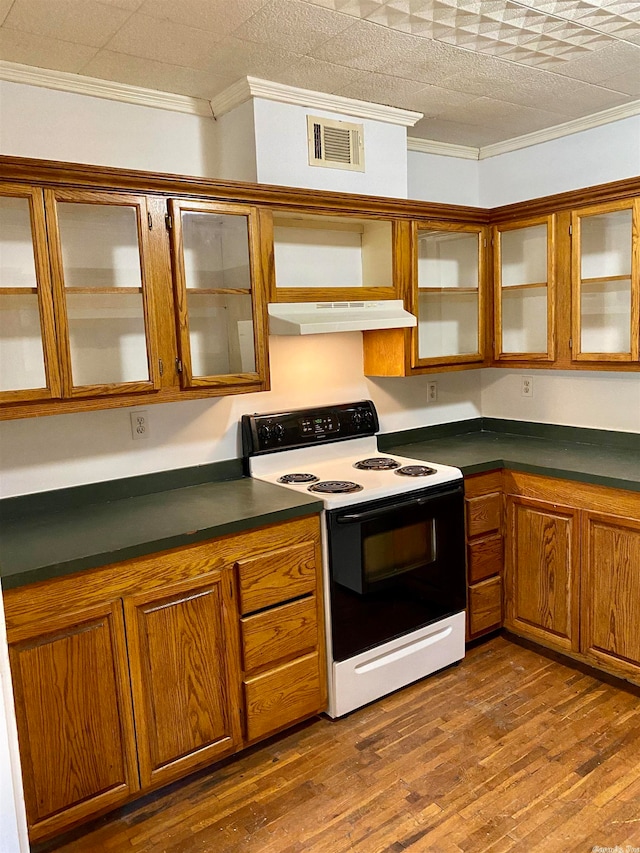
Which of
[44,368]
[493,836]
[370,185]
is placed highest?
[370,185]

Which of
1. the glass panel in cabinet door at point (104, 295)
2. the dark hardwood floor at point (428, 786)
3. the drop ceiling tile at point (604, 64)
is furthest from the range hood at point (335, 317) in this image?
the dark hardwood floor at point (428, 786)

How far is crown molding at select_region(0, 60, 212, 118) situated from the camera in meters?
2.28

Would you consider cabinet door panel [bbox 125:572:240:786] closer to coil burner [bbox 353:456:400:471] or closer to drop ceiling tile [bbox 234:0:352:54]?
coil burner [bbox 353:456:400:471]

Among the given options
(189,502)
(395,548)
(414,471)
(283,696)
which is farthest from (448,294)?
(283,696)

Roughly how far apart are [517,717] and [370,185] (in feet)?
7.67

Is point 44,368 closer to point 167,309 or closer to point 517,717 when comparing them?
point 167,309

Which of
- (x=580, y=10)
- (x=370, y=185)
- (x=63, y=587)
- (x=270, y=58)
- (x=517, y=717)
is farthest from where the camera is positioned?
(x=370, y=185)

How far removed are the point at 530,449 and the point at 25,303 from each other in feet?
7.74

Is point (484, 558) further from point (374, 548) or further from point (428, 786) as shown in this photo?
point (428, 786)

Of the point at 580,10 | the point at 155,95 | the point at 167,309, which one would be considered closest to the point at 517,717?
the point at 167,309

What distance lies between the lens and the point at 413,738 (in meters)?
2.45

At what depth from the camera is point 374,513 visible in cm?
254

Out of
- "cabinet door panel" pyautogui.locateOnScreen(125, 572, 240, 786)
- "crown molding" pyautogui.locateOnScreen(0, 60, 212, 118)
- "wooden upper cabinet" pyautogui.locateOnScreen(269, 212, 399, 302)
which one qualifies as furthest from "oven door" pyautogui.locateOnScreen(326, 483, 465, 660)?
"crown molding" pyautogui.locateOnScreen(0, 60, 212, 118)

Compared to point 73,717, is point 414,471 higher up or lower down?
higher up
